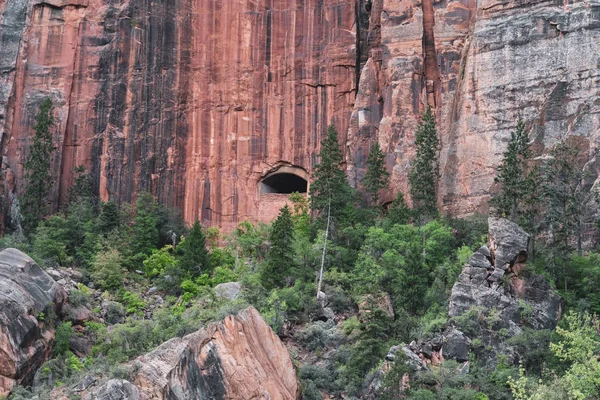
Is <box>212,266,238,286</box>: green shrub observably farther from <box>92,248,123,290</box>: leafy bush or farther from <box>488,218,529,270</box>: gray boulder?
<box>488,218,529,270</box>: gray boulder

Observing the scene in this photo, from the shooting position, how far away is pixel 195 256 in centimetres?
5925

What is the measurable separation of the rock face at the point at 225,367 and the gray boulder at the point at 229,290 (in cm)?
782

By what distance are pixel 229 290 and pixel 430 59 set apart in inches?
729

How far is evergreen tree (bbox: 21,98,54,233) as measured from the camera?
212 ft

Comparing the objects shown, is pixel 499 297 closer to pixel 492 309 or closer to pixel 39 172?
pixel 492 309

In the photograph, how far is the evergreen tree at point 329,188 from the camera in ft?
197

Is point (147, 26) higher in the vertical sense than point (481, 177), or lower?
higher

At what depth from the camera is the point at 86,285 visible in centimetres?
5778

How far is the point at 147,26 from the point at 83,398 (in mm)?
30599

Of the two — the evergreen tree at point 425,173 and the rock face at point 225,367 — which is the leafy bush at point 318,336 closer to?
the rock face at point 225,367

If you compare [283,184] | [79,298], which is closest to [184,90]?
[283,184]

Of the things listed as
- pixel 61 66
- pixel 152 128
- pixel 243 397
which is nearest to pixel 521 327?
pixel 243 397

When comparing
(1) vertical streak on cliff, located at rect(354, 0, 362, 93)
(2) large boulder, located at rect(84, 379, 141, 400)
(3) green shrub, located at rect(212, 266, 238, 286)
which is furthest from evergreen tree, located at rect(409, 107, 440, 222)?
(2) large boulder, located at rect(84, 379, 141, 400)

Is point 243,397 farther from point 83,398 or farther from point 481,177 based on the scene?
point 481,177
